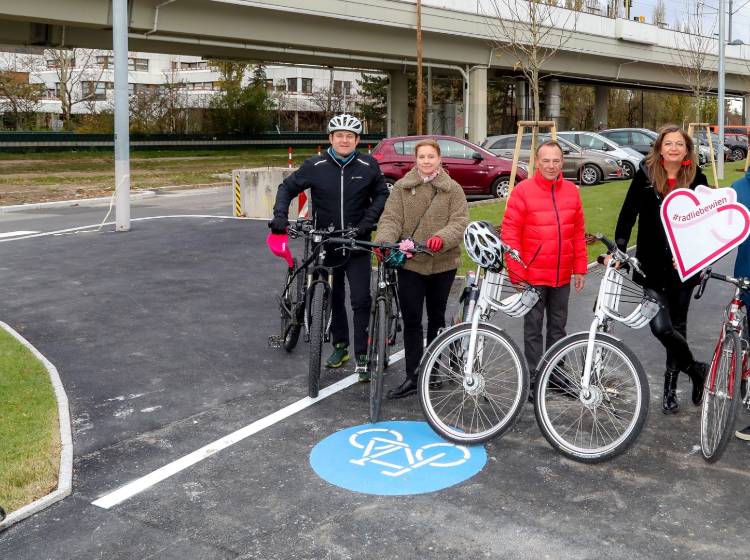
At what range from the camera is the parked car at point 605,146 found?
2631 cm

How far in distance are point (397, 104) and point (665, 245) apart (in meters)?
45.9

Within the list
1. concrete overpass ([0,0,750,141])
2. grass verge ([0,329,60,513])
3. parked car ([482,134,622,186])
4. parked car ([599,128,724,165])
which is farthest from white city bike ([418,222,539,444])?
concrete overpass ([0,0,750,141])

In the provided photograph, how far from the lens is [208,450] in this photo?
5.32 metres

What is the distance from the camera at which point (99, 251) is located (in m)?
13.0

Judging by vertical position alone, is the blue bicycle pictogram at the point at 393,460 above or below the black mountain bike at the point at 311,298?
below

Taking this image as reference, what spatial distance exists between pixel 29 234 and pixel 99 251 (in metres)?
3.02

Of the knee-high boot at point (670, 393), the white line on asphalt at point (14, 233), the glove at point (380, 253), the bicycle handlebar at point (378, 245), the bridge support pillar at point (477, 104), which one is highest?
the bridge support pillar at point (477, 104)

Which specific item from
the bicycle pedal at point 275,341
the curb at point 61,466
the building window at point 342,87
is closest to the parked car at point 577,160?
the bicycle pedal at point 275,341

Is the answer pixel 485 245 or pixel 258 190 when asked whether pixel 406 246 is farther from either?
pixel 258 190

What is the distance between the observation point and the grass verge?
4.72 meters

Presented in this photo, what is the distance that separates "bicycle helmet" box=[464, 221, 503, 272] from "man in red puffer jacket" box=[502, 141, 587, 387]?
59cm

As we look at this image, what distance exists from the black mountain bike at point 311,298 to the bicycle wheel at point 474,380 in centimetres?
101

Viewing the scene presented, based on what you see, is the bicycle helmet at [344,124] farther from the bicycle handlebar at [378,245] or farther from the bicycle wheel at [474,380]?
the bicycle wheel at [474,380]

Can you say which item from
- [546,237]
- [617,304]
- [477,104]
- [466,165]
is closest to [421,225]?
[546,237]
